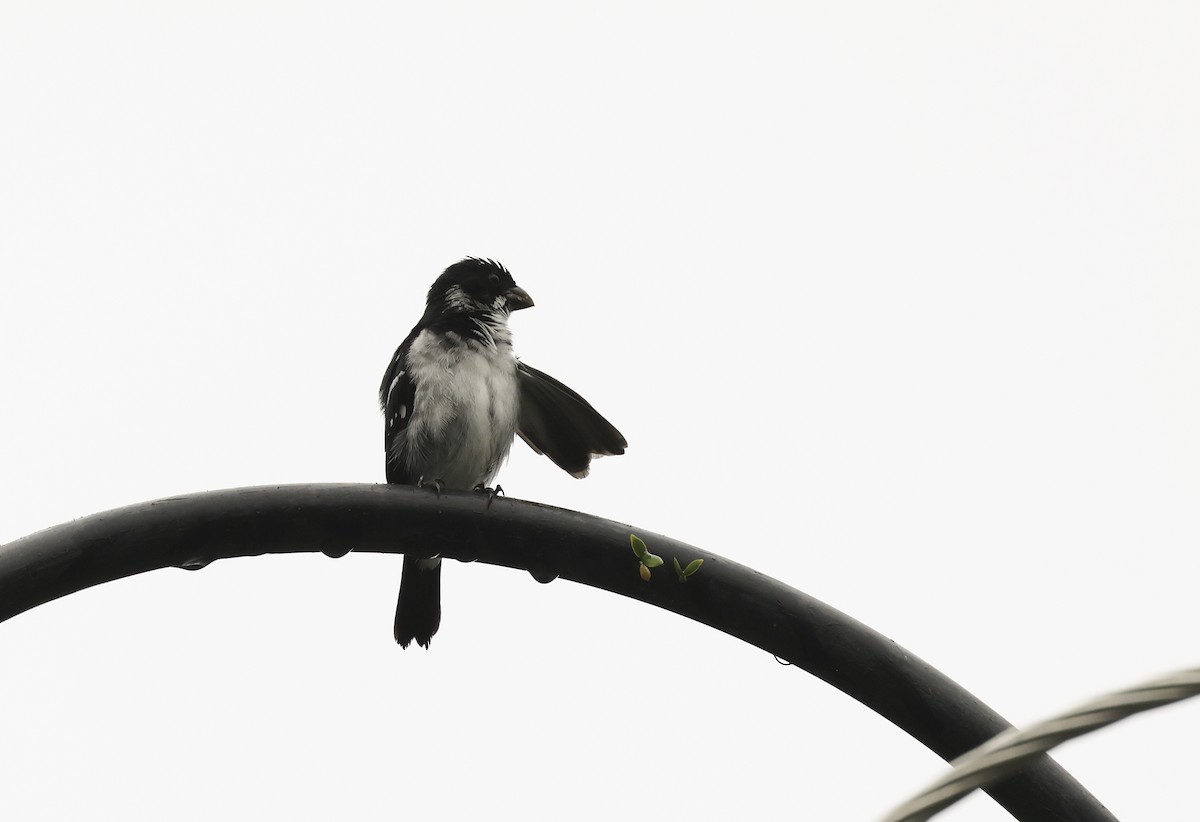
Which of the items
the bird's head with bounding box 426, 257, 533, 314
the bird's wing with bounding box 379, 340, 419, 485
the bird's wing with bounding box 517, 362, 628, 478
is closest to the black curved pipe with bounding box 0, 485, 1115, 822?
the bird's wing with bounding box 517, 362, 628, 478

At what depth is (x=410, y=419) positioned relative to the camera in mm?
5223

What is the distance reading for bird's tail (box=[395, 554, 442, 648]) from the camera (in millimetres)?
5211

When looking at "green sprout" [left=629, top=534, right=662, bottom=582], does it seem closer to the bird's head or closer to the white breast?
the white breast

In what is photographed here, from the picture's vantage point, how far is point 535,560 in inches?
114

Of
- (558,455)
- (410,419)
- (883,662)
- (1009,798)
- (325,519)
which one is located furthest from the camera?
(410,419)

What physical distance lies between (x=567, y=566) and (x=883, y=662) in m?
0.79

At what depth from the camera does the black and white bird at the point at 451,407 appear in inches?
195

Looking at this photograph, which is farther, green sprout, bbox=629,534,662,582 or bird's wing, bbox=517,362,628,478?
bird's wing, bbox=517,362,628,478

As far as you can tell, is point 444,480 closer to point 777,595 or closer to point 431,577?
point 431,577

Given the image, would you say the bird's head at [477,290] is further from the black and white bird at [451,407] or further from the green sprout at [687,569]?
the green sprout at [687,569]

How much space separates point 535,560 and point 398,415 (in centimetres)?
252

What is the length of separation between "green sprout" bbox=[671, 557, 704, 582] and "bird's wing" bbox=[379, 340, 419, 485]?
2.66m

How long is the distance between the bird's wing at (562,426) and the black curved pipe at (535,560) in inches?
47.6

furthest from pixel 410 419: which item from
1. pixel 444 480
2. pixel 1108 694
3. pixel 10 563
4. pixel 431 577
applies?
pixel 1108 694
